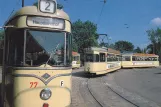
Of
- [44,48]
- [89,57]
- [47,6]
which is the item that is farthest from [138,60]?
[44,48]

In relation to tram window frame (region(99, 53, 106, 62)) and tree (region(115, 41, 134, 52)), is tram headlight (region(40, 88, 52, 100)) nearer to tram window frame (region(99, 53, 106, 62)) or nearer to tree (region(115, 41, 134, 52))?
tram window frame (region(99, 53, 106, 62))

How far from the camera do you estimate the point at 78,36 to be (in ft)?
241

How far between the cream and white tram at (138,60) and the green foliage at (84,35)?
23.8 metres

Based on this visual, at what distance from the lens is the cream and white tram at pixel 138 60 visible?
43.9 m

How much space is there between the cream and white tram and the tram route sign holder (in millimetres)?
37057

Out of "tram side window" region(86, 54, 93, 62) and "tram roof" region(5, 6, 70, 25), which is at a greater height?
"tram roof" region(5, 6, 70, 25)

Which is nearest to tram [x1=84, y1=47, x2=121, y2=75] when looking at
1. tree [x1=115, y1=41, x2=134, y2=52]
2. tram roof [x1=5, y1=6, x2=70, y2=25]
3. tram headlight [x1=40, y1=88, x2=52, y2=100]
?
tram roof [x1=5, y1=6, x2=70, y2=25]

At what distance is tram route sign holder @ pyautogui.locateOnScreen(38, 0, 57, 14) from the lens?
682cm

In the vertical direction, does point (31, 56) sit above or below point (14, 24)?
below

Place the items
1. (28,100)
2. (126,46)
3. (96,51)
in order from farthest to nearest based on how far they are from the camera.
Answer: (126,46)
(96,51)
(28,100)

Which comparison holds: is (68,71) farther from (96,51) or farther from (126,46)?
(126,46)

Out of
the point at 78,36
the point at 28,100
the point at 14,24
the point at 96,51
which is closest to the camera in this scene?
the point at 28,100

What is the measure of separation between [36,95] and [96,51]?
781 inches

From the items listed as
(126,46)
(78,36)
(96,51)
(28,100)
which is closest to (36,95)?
(28,100)
